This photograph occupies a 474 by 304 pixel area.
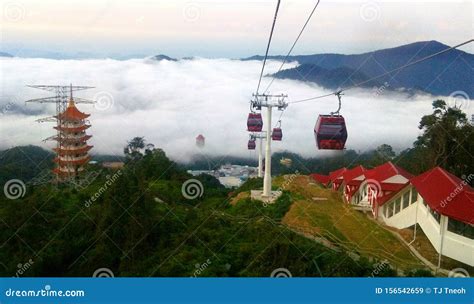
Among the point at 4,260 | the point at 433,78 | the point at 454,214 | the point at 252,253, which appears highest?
the point at 433,78

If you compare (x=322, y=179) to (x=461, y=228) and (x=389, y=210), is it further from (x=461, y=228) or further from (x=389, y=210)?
(x=461, y=228)

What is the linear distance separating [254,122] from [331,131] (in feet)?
13.3

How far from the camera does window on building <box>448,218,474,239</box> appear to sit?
15.3 feet

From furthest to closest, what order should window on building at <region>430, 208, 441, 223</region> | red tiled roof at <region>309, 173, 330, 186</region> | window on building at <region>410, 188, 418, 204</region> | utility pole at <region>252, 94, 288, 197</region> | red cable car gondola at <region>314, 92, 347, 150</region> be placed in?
red tiled roof at <region>309, 173, 330, 186</region>
utility pole at <region>252, 94, 288, 197</region>
window on building at <region>410, 188, 418, 204</region>
red cable car gondola at <region>314, 92, 347, 150</region>
window on building at <region>430, 208, 441, 223</region>

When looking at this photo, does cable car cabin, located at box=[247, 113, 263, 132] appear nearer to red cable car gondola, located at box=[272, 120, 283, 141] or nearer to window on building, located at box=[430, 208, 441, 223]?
red cable car gondola, located at box=[272, 120, 283, 141]

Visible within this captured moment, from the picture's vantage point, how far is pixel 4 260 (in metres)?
5.98

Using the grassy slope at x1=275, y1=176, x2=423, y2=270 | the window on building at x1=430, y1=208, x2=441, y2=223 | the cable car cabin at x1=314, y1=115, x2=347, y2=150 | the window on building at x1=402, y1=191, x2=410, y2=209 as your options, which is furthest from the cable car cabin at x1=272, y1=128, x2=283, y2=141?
the window on building at x1=430, y1=208, x2=441, y2=223

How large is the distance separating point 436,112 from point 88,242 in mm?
8591

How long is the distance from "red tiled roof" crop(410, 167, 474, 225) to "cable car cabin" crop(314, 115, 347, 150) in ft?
3.86

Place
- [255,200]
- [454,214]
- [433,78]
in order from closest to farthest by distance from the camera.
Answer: [454,214]
[255,200]
[433,78]

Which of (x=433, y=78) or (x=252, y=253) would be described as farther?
(x=433, y=78)

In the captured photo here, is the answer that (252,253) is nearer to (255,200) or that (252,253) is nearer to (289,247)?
(289,247)

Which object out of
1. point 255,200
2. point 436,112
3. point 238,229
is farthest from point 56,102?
point 436,112

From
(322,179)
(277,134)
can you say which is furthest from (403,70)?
(277,134)
